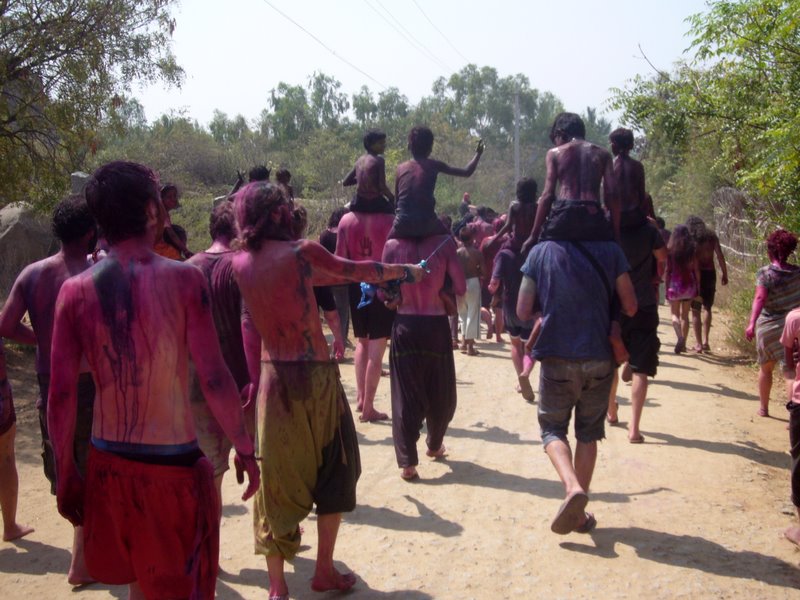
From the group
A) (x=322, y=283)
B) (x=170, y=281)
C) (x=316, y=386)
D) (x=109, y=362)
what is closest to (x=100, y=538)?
(x=109, y=362)

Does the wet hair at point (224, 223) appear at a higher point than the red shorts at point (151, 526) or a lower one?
higher

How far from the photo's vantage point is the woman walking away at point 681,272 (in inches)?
449

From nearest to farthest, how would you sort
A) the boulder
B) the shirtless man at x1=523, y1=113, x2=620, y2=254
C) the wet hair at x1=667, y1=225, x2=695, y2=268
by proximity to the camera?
1. the shirtless man at x1=523, y1=113, x2=620, y2=254
2. the wet hair at x1=667, y1=225, x2=695, y2=268
3. the boulder

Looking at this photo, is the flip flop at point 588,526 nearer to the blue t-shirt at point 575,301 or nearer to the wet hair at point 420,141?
the blue t-shirt at point 575,301

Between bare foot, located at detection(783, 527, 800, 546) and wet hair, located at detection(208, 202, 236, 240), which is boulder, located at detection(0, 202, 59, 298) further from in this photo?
bare foot, located at detection(783, 527, 800, 546)

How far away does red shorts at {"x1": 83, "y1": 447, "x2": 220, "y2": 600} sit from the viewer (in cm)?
288

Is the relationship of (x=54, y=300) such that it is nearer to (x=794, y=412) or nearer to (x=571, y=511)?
(x=571, y=511)

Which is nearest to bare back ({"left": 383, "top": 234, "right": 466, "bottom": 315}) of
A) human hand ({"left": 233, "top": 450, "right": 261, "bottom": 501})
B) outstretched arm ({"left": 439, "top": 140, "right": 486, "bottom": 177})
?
outstretched arm ({"left": 439, "top": 140, "right": 486, "bottom": 177})

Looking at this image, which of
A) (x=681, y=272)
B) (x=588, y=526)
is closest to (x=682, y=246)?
(x=681, y=272)

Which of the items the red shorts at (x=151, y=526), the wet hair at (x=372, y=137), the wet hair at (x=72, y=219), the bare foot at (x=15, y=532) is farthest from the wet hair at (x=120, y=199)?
the wet hair at (x=372, y=137)

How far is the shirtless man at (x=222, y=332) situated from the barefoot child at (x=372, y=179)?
7.92ft

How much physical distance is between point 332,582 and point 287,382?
1116 mm

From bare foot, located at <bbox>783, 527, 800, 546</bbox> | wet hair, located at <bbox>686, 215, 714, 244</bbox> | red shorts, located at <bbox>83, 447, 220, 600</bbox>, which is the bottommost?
bare foot, located at <bbox>783, 527, 800, 546</bbox>

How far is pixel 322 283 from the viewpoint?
3.97m
